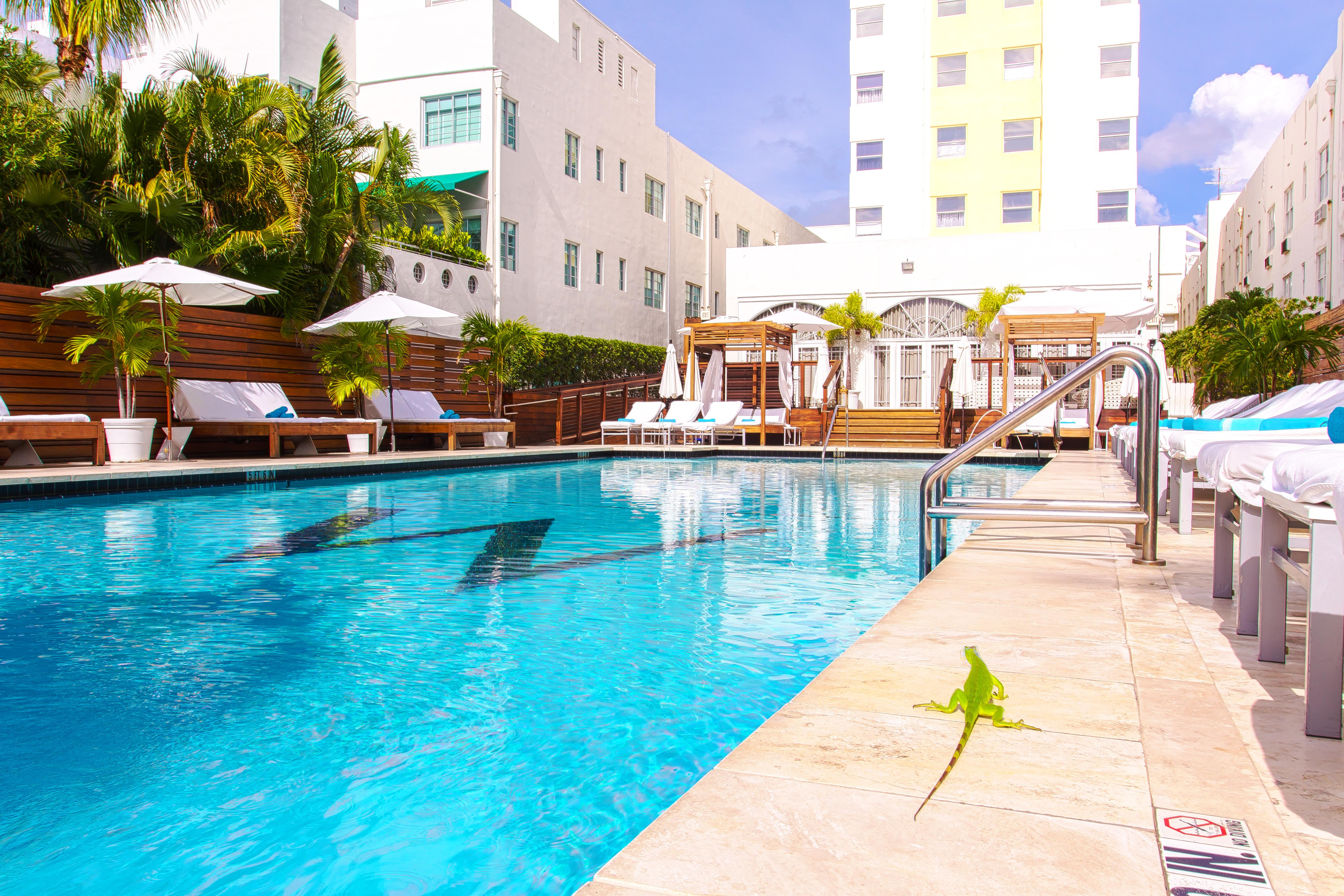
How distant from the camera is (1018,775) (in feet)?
5.86

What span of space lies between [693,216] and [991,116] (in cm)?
994

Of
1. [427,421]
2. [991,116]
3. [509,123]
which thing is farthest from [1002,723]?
[991,116]

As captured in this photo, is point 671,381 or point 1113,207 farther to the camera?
point 1113,207

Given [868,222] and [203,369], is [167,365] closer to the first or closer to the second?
[203,369]

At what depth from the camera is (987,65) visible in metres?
29.0

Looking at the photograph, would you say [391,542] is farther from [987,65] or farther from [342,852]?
[987,65]

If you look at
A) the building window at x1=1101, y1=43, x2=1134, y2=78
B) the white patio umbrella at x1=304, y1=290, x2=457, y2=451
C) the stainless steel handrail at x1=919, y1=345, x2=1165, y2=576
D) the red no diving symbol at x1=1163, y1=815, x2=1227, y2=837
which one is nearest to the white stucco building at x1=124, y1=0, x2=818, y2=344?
the white patio umbrella at x1=304, y1=290, x2=457, y2=451

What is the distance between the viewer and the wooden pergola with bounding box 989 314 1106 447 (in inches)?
661

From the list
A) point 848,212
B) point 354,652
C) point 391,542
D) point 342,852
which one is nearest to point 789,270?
point 848,212

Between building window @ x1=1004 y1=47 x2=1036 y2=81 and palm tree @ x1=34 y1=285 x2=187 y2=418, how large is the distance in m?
25.8

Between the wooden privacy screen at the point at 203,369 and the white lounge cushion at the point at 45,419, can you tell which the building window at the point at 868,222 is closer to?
the wooden privacy screen at the point at 203,369

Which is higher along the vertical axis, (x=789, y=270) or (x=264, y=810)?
(x=789, y=270)

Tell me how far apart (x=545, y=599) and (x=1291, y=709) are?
362cm

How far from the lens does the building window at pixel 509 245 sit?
2152cm
